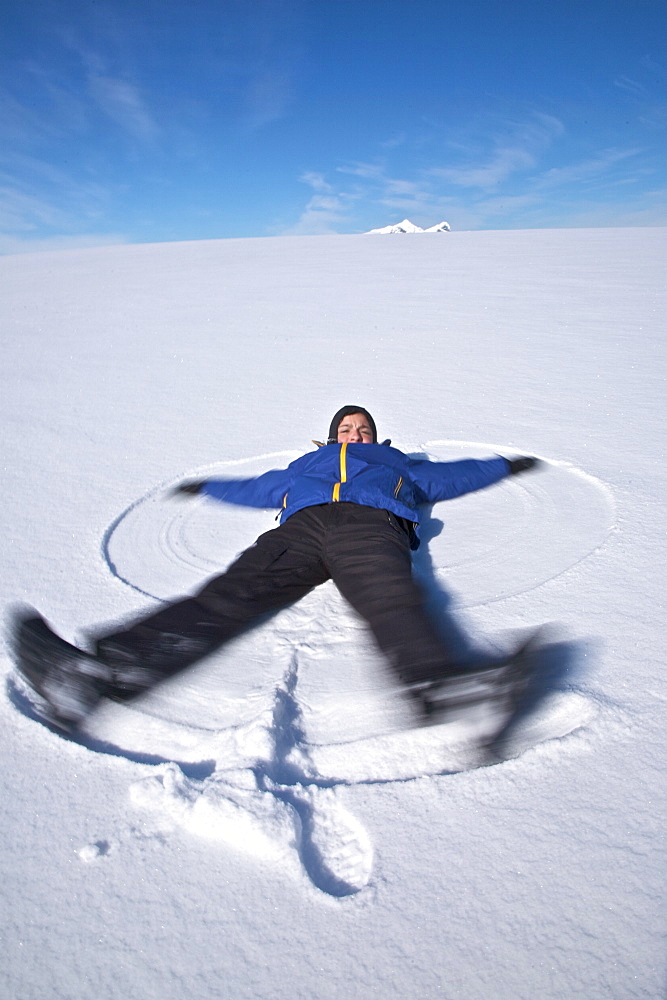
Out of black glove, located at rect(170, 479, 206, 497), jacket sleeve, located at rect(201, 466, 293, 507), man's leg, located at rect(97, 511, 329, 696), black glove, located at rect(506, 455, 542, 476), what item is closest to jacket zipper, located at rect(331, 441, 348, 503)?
man's leg, located at rect(97, 511, 329, 696)

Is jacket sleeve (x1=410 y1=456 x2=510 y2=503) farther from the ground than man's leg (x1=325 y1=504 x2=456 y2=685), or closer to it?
farther from the ground

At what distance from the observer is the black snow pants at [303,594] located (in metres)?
1.61

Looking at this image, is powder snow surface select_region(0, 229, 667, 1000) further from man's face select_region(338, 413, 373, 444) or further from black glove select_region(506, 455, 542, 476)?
man's face select_region(338, 413, 373, 444)

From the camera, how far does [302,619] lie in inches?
76.3

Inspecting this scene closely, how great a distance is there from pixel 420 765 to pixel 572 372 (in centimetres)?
395

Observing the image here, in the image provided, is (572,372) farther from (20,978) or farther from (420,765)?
(20,978)

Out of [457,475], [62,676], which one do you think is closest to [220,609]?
[62,676]

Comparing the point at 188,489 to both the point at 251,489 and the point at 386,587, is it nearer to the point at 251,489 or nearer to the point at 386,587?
the point at 251,489

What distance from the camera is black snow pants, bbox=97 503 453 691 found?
161 cm

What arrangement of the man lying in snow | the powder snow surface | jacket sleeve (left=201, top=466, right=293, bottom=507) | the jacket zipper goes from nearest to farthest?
the powder snow surface → the man lying in snow → the jacket zipper → jacket sleeve (left=201, top=466, right=293, bottom=507)

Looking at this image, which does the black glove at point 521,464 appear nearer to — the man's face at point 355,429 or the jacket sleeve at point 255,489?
the man's face at point 355,429

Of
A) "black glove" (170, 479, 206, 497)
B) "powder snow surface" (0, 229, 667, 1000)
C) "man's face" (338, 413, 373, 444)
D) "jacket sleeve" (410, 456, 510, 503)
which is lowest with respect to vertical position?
"powder snow surface" (0, 229, 667, 1000)

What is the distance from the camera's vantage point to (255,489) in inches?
106

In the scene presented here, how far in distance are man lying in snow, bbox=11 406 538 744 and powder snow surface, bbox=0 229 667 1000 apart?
0.07 metres
